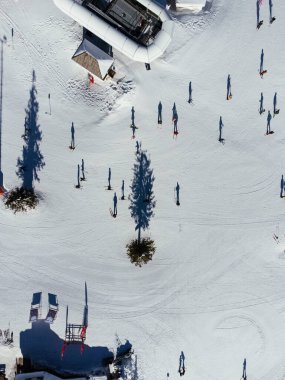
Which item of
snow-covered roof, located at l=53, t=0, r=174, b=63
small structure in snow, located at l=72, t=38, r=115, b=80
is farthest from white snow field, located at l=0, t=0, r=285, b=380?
snow-covered roof, located at l=53, t=0, r=174, b=63

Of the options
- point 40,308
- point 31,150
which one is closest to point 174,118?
point 31,150

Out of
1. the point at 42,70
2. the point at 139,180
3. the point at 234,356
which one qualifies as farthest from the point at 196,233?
the point at 42,70

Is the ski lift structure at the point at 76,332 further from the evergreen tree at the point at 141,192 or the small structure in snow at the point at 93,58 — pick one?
the small structure in snow at the point at 93,58

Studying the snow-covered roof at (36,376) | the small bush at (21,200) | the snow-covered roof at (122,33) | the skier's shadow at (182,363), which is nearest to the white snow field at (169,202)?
the skier's shadow at (182,363)

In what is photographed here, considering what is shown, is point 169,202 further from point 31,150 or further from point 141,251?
point 31,150

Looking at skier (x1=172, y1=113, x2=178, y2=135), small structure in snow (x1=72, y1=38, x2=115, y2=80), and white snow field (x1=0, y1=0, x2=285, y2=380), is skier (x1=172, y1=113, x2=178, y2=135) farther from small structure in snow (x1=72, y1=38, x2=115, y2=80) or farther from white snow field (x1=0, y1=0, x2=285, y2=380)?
small structure in snow (x1=72, y1=38, x2=115, y2=80)

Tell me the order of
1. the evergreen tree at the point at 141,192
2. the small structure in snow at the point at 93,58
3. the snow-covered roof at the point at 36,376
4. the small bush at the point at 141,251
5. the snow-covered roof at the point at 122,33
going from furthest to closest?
the evergreen tree at the point at 141,192, the small bush at the point at 141,251, the snow-covered roof at the point at 36,376, the small structure in snow at the point at 93,58, the snow-covered roof at the point at 122,33

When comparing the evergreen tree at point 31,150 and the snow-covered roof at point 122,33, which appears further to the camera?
the evergreen tree at point 31,150

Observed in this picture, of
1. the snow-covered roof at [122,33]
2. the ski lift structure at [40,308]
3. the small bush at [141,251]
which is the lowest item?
the ski lift structure at [40,308]
